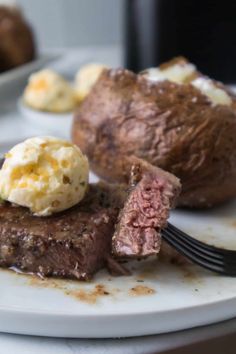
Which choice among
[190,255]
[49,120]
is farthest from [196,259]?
[49,120]

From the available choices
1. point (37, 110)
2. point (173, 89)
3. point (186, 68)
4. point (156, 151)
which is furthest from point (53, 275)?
point (37, 110)

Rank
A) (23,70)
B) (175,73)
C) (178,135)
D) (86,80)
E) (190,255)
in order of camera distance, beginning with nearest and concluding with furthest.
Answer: (190,255) < (178,135) < (175,73) < (86,80) < (23,70)

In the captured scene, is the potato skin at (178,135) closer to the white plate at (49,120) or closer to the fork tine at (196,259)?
the fork tine at (196,259)

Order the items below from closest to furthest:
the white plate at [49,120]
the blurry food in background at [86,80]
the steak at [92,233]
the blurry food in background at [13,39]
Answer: the steak at [92,233], the white plate at [49,120], the blurry food in background at [86,80], the blurry food in background at [13,39]

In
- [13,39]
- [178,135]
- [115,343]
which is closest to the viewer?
[115,343]

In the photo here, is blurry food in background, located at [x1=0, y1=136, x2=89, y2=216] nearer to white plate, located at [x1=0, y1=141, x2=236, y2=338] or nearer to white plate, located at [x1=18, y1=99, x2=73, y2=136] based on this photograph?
white plate, located at [x1=0, y1=141, x2=236, y2=338]

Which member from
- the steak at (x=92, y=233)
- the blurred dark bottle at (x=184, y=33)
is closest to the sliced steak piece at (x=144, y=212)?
the steak at (x=92, y=233)

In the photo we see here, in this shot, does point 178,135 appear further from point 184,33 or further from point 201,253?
point 184,33
